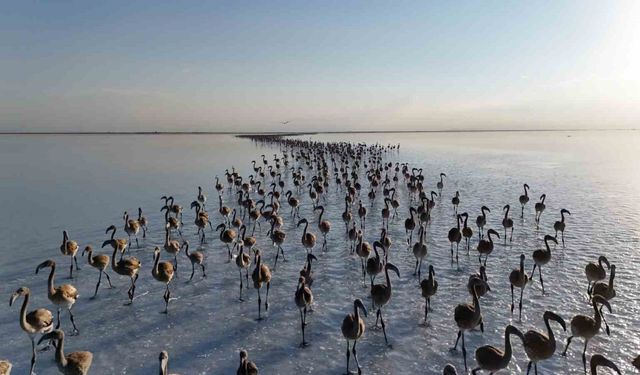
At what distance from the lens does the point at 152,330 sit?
9.44 metres

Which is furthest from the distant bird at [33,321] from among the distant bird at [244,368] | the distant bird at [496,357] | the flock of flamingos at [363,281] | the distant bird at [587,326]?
the distant bird at [587,326]

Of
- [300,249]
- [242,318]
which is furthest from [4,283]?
[300,249]

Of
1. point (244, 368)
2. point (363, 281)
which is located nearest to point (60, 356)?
point (244, 368)

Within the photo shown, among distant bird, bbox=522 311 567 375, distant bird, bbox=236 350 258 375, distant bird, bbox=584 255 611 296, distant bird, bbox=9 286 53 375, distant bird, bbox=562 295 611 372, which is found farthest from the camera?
distant bird, bbox=584 255 611 296

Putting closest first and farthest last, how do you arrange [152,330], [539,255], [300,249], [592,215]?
[152,330] → [539,255] → [300,249] → [592,215]

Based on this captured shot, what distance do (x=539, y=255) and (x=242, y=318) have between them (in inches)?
324

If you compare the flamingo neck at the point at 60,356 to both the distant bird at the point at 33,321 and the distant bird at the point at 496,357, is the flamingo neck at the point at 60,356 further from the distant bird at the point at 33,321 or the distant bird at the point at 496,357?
the distant bird at the point at 496,357

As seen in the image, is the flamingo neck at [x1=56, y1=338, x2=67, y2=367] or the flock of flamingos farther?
the flock of flamingos

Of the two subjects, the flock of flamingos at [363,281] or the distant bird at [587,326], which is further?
the distant bird at [587,326]

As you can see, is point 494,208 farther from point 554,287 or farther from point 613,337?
point 613,337

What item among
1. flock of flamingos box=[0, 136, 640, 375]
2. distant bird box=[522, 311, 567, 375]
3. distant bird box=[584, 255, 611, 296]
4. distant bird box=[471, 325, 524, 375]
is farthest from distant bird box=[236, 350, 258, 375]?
distant bird box=[584, 255, 611, 296]

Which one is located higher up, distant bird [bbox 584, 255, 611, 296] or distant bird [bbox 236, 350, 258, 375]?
distant bird [bbox 584, 255, 611, 296]

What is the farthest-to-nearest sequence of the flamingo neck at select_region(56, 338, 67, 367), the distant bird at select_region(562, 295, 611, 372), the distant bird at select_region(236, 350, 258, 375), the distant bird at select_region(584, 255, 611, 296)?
1. the distant bird at select_region(584, 255, 611, 296)
2. the distant bird at select_region(562, 295, 611, 372)
3. the flamingo neck at select_region(56, 338, 67, 367)
4. the distant bird at select_region(236, 350, 258, 375)

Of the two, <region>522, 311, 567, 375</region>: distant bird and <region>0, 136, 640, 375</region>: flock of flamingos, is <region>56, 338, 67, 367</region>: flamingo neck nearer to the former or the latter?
<region>0, 136, 640, 375</region>: flock of flamingos
